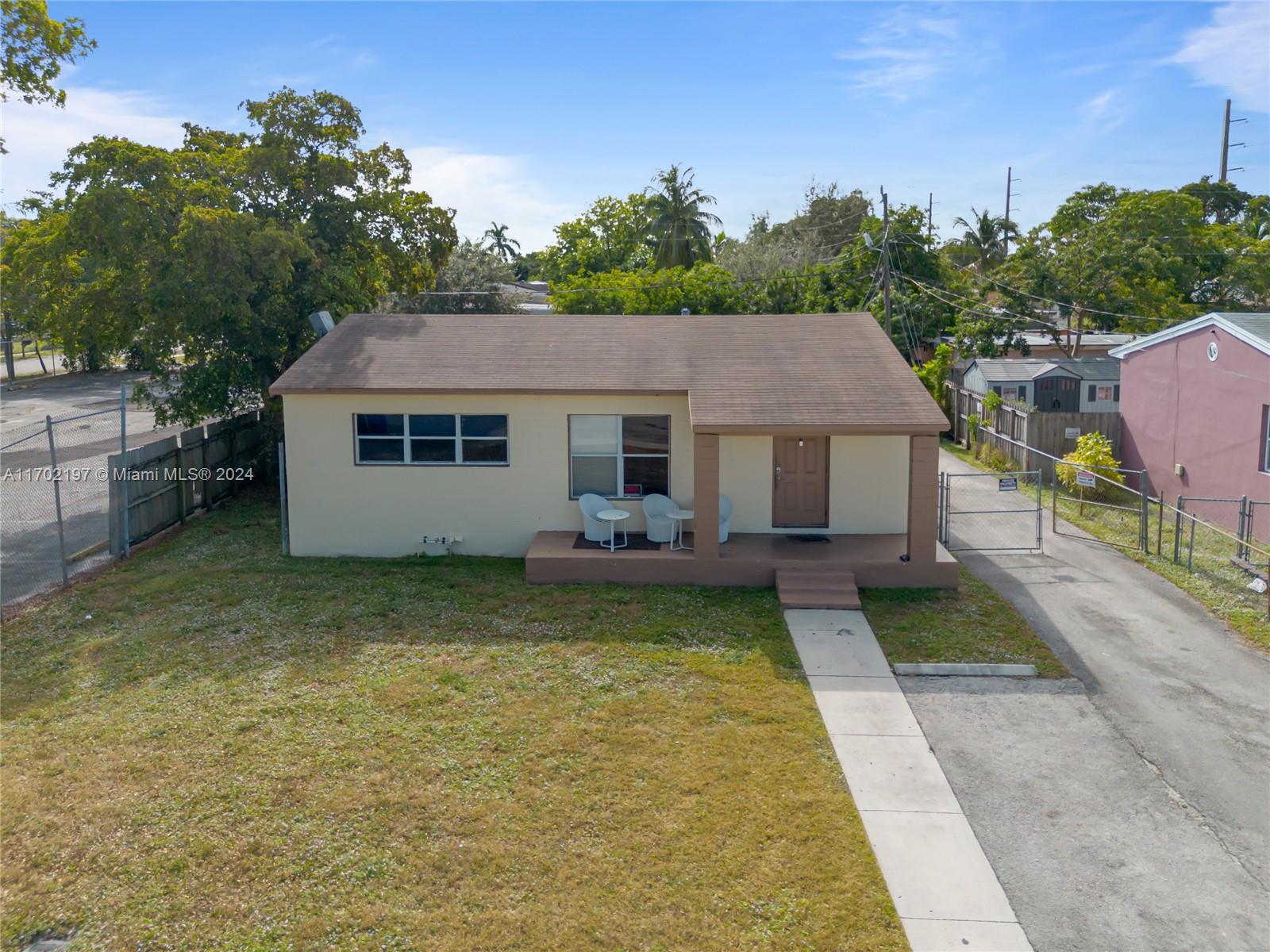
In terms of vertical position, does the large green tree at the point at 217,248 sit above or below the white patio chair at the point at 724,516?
above

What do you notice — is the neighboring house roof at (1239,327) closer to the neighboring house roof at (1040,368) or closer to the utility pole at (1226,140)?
the neighboring house roof at (1040,368)

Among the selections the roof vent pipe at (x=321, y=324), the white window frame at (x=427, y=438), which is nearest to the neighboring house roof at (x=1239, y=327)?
the white window frame at (x=427, y=438)

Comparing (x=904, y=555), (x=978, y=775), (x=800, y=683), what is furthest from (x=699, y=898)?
(x=904, y=555)

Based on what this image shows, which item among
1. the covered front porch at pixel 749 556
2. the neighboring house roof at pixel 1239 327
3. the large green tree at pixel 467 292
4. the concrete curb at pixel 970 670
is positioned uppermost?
the large green tree at pixel 467 292

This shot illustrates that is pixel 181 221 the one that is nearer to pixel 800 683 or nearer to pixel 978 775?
pixel 800 683

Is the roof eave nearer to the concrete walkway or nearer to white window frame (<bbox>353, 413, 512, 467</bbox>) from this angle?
the concrete walkway

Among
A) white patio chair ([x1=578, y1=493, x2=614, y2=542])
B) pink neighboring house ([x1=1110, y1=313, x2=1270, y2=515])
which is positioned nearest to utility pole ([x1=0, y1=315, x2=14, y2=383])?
white patio chair ([x1=578, y1=493, x2=614, y2=542])
